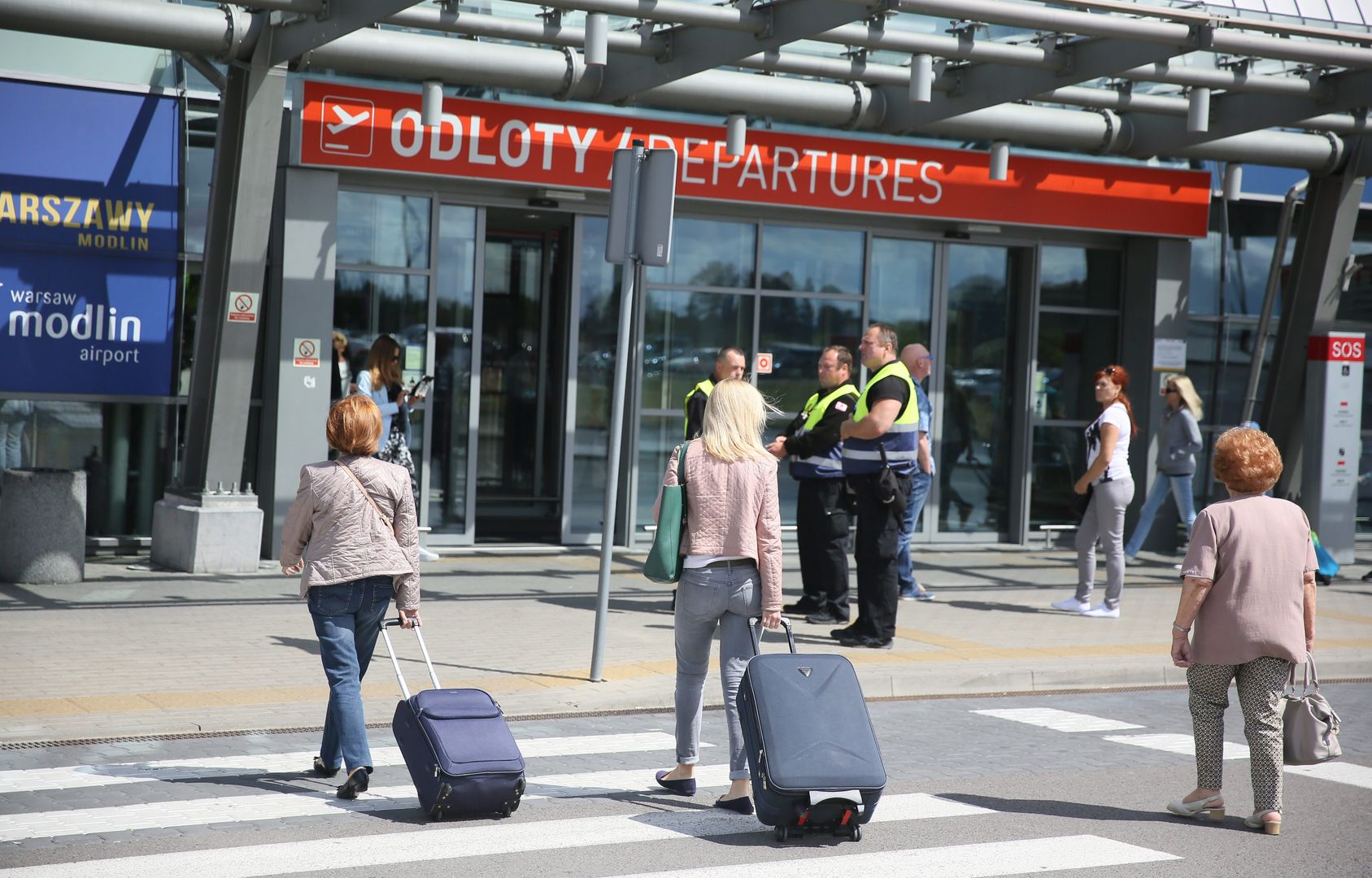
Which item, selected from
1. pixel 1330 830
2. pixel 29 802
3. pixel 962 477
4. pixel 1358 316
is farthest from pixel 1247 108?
pixel 29 802

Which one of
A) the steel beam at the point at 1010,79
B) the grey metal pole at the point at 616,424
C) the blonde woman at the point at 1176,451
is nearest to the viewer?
the grey metal pole at the point at 616,424

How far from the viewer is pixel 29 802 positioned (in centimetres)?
584

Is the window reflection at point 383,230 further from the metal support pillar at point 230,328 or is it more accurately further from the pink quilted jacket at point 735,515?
the pink quilted jacket at point 735,515

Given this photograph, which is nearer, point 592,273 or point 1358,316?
point 592,273

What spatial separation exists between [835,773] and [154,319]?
9.36m

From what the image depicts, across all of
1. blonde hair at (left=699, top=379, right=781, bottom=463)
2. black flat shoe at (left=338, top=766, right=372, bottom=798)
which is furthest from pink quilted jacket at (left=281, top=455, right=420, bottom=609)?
blonde hair at (left=699, top=379, right=781, bottom=463)

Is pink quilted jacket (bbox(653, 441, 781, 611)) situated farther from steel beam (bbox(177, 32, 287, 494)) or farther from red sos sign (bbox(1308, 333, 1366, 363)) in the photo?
red sos sign (bbox(1308, 333, 1366, 363))

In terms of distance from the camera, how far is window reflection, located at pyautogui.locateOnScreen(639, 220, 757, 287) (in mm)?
15227

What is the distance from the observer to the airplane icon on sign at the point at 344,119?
12.9m

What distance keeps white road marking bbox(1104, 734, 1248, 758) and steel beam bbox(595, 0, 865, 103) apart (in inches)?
206

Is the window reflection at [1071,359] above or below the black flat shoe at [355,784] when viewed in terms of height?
above

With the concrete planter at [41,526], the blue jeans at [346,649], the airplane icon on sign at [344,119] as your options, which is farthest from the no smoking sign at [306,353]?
→ the blue jeans at [346,649]

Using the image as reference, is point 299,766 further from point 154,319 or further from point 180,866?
point 154,319

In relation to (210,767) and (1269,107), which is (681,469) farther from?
(1269,107)
